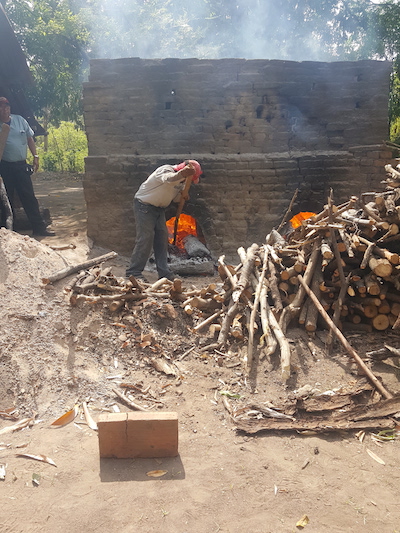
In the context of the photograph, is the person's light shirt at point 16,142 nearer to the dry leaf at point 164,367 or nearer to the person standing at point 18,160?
the person standing at point 18,160

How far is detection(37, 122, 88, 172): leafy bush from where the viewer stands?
21.0m

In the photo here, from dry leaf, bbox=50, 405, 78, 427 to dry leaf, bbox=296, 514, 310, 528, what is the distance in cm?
180

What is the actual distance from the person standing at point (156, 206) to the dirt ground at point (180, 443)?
5.66ft

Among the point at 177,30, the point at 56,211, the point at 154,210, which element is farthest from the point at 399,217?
the point at 177,30

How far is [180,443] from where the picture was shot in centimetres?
329

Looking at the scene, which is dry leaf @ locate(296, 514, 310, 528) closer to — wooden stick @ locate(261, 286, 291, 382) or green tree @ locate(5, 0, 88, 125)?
wooden stick @ locate(261, 286, 291, 382)

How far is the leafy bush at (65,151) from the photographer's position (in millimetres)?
20953

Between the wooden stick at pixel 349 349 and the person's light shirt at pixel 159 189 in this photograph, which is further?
the person's light shirt at pixel 159 189

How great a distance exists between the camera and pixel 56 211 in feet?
38.3

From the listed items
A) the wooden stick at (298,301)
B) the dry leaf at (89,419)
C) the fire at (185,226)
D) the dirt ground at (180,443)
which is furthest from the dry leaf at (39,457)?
the fire at (185,226)

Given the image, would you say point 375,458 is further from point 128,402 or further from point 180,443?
point 128,402

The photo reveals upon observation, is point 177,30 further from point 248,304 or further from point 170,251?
point 248,304

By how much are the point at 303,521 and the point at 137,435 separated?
3.70 ft

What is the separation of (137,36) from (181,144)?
13.6 meters
